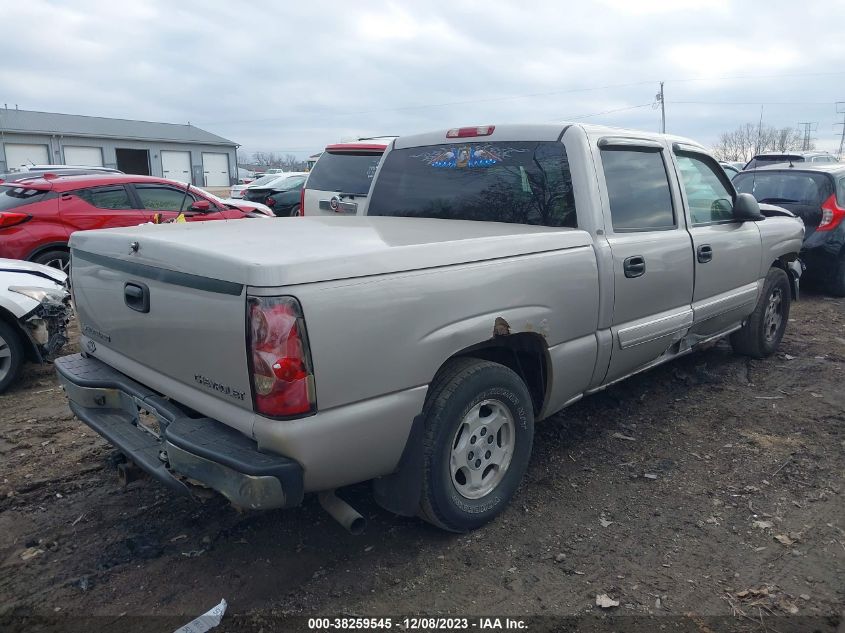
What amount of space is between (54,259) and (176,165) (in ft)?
122

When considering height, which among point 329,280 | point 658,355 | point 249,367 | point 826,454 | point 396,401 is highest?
point 329,280

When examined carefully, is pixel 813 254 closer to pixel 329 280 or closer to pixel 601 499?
pixel 601 499

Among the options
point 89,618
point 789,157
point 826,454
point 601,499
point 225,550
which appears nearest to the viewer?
point 89,618

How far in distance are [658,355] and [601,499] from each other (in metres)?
1.22

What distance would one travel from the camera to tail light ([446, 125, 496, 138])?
433 cm

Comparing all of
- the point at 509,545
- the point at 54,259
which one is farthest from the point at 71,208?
the point at 509,545

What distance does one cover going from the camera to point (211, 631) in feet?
8.53

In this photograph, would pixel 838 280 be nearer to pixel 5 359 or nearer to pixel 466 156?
pixel 466 156

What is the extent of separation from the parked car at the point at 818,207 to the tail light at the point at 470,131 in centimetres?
649

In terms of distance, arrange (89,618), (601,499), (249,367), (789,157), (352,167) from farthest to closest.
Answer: (789,157) < (352,167) < (601,499) < (89,618) < (249,367)

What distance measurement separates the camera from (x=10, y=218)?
25.1ft

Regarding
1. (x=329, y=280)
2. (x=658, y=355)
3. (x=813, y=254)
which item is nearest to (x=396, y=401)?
(x=329, y=280)

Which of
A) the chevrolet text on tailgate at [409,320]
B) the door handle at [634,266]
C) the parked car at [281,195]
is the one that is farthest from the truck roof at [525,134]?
the parked car at [281,195]

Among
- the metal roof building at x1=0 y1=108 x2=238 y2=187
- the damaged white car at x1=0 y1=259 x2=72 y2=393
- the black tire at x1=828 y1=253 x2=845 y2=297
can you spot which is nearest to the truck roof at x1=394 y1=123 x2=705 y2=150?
the damaged white car at x1=0 y1=259 x2=72 y2=393
